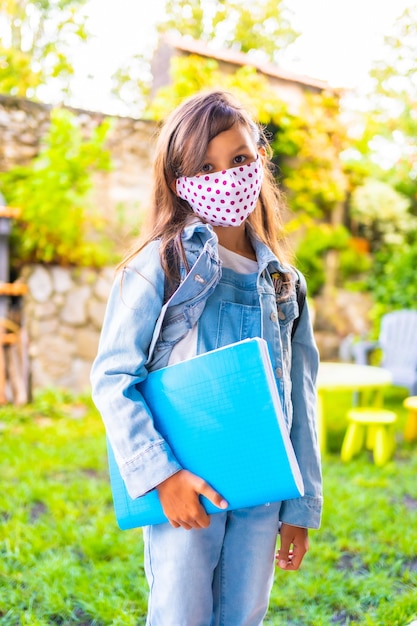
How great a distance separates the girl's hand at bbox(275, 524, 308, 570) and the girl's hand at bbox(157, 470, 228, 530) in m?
0.34

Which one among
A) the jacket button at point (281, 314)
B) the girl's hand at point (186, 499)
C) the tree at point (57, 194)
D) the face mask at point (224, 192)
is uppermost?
the face mask at point (224, 192)

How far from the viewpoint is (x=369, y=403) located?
6.09 m

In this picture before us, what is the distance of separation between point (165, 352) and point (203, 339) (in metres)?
0.08

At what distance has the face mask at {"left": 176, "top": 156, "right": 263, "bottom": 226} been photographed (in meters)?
1.34

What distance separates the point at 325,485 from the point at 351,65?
24.8ft

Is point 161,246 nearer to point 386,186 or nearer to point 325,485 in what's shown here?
point 325,485

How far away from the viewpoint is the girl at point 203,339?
1166mm

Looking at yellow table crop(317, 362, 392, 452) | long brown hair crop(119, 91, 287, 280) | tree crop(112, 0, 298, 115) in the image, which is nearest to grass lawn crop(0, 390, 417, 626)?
yellow table crop(317, 362, 392, 452)

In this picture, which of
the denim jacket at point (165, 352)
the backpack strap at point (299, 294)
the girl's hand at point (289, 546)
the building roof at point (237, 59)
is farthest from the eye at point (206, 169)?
the building roof at point (237, 59)

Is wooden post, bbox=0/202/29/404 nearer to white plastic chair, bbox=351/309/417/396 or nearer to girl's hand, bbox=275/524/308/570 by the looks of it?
white plastic chair, bbox=351/309/417/396

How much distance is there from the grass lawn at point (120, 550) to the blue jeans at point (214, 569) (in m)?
0.92

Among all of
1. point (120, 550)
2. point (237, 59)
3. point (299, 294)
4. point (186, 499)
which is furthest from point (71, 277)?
point (186, 499)

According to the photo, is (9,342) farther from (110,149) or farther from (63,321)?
(110,149)

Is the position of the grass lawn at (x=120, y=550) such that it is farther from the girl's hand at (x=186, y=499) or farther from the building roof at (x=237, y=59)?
the building roof at (x=237, y=59)
